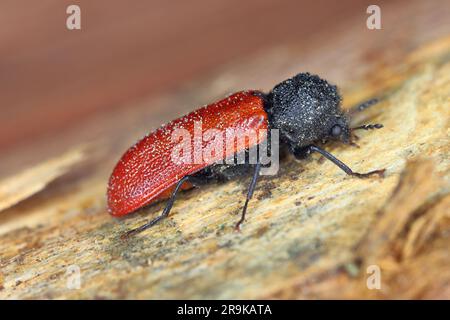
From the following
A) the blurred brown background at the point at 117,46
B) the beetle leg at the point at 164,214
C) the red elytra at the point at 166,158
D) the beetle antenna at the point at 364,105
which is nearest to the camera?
the beetle leg at the point at 164,214

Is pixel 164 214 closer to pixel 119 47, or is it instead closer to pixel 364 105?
pixel 364 105

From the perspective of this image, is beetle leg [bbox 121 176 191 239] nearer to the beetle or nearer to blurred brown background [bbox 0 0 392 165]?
the beetle

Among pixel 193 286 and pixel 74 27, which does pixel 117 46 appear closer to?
pixel 74 27

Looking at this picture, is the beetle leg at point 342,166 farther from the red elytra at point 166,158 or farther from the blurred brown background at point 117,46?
the blurred brown background at point 117,46

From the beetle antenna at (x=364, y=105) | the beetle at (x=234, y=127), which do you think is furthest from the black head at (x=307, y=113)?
the beetle antenna at (x=364, y=105)
